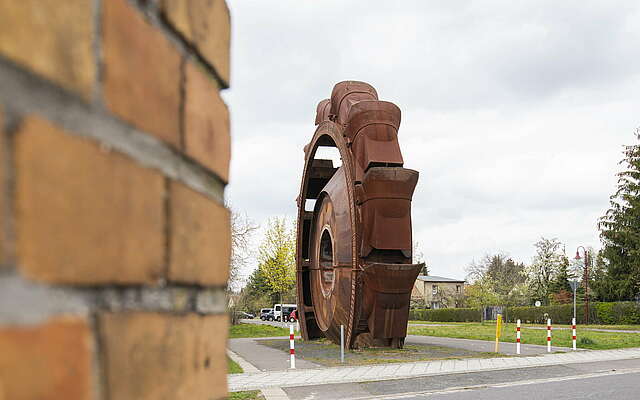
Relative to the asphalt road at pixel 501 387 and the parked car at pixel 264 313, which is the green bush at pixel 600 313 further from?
the parked car at pixel 264 313

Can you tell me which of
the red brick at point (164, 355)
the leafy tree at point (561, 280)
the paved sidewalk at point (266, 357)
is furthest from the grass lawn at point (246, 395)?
the leafy tree at point (561, 280)

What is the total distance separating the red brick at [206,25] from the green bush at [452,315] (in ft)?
185

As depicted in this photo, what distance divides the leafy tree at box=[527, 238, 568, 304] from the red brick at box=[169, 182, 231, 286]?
6723cm

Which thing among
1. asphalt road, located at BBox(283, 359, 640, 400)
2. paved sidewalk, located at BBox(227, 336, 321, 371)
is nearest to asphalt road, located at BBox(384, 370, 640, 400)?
asphalt road, located at BBox(283, 359, 640, 400)

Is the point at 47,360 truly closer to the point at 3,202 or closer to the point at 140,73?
the point at 3,202

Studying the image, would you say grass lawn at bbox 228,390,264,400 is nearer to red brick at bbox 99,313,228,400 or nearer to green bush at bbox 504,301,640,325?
red brick at bbox 99,313,228,400

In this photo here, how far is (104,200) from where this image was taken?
59 centimetres

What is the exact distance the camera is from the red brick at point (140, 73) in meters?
0.62

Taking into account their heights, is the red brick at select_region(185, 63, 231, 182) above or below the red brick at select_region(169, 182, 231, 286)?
above

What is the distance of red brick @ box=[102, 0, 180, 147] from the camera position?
0.62 metres

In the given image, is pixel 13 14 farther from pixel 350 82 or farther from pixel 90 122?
pixel 350 82

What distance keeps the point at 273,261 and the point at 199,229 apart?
5018cm

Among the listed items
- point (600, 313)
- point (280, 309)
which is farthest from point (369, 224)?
point (280, 309)

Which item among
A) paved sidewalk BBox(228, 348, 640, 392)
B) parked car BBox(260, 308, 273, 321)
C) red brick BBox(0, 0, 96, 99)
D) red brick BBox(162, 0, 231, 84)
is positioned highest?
red brick BBox(162, 0, 231, 84)
